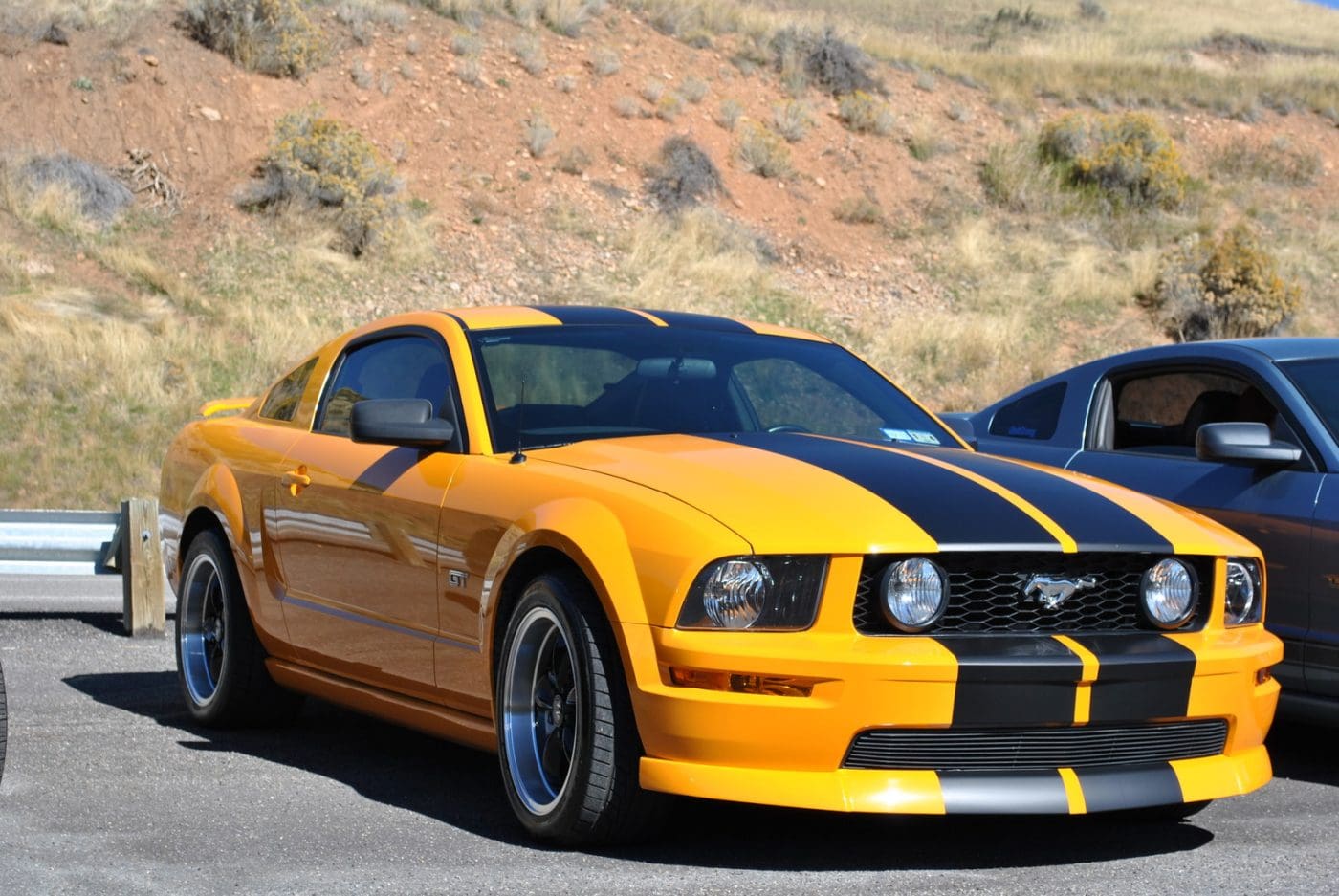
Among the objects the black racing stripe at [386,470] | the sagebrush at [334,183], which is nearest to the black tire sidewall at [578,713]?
the black racing stripe at [386,470]

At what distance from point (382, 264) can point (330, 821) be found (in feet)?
69.1

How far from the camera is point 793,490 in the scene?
191 inches

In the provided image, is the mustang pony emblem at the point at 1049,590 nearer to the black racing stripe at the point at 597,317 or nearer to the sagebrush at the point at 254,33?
the black racing stripe at the point at 597,317

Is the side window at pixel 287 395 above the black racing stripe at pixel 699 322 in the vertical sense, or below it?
below

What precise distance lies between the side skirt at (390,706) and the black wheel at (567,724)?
0.19 meters

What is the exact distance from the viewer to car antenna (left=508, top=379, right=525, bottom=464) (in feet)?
17.8

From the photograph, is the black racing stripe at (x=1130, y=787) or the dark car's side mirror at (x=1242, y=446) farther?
the dark car's side mirror at (x=1242, y=446)

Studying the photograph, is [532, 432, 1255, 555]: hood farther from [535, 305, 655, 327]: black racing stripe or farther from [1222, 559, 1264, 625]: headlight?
[535, 305, 655, 327]: black racing stripe

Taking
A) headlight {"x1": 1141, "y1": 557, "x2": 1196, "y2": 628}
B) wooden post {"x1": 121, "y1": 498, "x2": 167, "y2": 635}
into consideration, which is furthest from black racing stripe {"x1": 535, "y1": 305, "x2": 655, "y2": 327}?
wooden post {"x1": 121, "y1": 498, "x2": 167, "y2": 635}

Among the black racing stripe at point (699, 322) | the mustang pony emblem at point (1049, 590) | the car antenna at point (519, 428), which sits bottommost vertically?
the mustang pony emblem at point (1049, 590)

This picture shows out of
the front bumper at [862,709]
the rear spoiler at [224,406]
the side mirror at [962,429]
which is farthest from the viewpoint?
the rear spoiler at [224,406]

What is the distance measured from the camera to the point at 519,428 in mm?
5684

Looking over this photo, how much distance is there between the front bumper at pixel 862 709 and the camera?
4453 mm

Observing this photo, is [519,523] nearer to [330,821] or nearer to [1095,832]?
[330,821]
